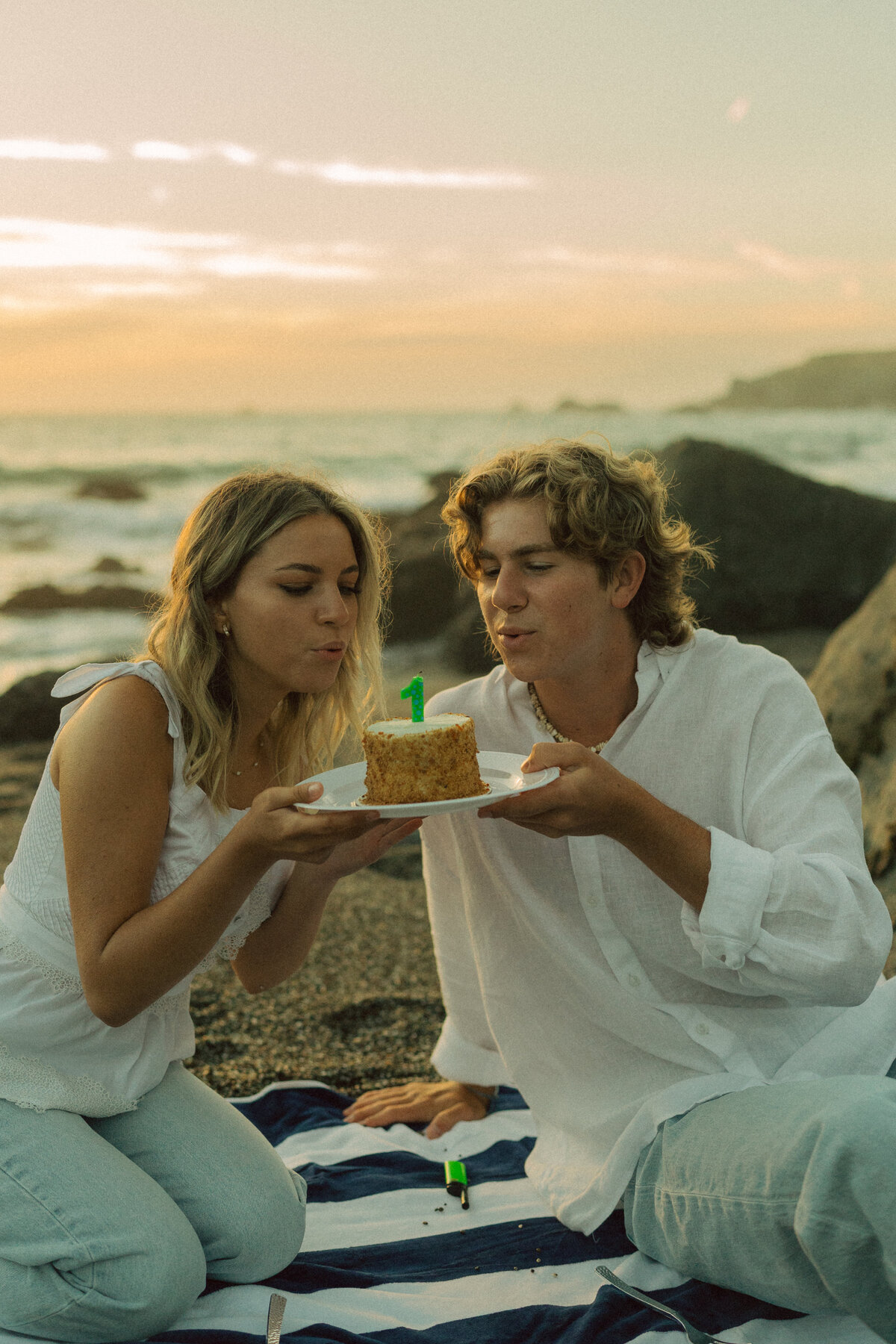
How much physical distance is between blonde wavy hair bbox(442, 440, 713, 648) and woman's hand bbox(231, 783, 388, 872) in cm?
115

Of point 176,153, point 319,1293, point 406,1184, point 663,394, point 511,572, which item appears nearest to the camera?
point 319,1293

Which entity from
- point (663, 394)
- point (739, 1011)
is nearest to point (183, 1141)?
point (739, 1011)

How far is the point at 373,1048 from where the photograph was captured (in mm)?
5113

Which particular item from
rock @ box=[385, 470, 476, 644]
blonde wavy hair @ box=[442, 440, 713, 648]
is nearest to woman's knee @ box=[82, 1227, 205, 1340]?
blonde wavy hair @ box=[442, 440, 713, 648]

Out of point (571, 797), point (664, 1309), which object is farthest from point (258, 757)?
point (664, 1309)

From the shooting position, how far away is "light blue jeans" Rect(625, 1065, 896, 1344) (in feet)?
8.05

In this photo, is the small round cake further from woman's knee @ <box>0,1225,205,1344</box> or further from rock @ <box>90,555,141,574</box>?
rock @ <box>90,555,141,574</box>

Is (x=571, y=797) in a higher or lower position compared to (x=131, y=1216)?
higher

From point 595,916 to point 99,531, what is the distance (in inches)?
779

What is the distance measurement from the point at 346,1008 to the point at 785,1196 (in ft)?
10.9

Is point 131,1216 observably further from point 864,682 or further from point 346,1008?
point 864,682

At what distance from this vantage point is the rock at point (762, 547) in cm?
1416

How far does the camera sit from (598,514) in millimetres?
3311

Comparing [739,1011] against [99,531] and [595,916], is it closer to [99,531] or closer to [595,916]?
[595,916]
